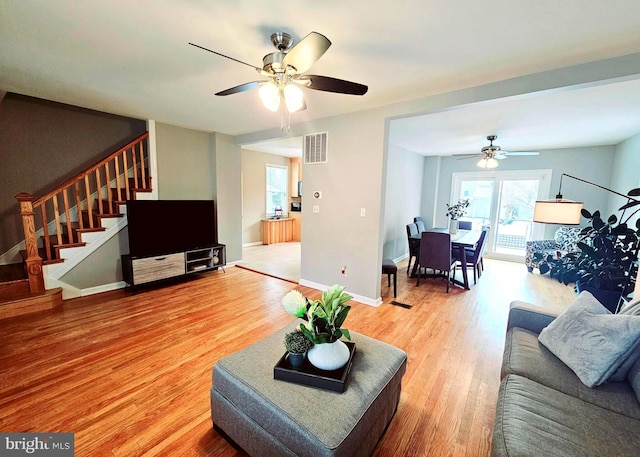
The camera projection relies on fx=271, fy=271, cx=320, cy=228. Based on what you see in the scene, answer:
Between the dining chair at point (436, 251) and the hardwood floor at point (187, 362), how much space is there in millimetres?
437

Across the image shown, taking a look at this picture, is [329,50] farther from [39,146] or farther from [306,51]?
[39,146]

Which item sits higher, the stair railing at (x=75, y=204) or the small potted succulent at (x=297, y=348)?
the stair railing at (x=75, y=204)

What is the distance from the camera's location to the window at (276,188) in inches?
301

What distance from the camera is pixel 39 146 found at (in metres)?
3.63

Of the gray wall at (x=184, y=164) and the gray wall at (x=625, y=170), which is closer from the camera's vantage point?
the gray wall at (x=625, y=170)

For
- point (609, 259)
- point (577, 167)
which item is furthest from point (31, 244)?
point (577, 167)

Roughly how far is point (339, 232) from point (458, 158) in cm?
434

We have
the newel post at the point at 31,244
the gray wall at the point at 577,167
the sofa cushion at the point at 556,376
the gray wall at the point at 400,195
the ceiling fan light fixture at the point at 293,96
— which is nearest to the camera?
the sofa cushion at the point at 556,376

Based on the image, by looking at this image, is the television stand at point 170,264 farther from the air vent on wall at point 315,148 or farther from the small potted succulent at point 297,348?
the small potted succulent at point 297,348

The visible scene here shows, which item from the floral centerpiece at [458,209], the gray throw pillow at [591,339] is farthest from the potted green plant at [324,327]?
the floral centerpiece at [458,209]

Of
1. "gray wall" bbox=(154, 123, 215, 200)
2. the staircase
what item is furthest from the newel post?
"gray wall" bbox=(154, 123, 215, 200)

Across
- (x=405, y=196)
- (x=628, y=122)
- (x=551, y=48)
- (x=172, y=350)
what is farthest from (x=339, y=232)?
(x=628, y=122)

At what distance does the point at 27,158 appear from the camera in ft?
11.7

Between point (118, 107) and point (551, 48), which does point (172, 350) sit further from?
point (551, 48)
